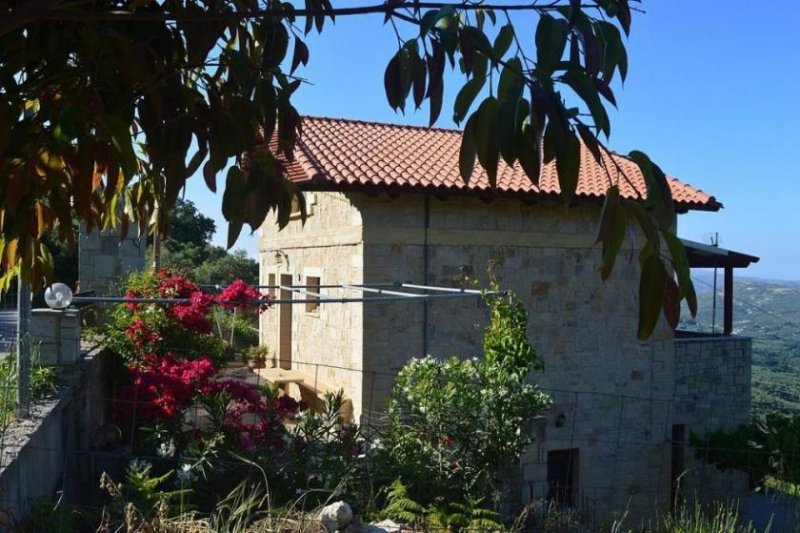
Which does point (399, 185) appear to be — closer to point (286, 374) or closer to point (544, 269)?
point (544, 269)

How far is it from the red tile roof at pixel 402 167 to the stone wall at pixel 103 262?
6.81 feet

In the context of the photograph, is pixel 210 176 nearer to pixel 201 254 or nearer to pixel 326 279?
pixel 326 279

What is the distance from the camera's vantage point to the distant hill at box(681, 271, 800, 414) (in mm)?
12969

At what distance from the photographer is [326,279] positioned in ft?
34.1

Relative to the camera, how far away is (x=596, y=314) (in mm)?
10500

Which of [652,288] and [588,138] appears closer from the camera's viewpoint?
[652,288]

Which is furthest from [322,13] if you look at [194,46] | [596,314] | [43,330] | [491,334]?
[596,314]

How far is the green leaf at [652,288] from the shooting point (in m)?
1.11

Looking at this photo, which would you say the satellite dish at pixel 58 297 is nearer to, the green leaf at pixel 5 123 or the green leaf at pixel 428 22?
the green leaf at pixel 5 123

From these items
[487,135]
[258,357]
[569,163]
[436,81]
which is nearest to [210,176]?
[436,81]

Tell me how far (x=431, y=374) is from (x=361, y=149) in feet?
15.5

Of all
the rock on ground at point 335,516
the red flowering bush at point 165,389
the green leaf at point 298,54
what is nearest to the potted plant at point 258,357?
the red flowering bush at point 165,389

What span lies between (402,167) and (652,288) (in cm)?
855

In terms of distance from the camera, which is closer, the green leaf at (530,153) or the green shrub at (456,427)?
the green leaf at (530,153)
